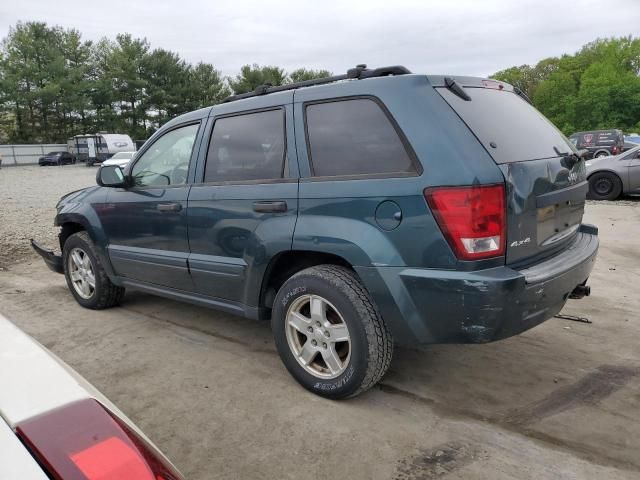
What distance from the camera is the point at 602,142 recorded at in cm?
2497

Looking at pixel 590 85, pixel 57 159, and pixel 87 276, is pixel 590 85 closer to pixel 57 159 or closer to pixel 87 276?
pixel 57 159

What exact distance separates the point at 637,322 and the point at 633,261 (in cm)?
243

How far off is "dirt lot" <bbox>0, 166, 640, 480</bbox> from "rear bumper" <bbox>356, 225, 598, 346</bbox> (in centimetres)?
55

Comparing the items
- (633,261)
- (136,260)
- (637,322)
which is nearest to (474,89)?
(637,322)

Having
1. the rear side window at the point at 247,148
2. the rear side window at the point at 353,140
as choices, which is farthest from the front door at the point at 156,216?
the rear side window at the point at 353,140

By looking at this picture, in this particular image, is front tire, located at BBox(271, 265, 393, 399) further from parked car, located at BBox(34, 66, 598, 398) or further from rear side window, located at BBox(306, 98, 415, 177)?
rear side window, located at BBox(306, 98, 415, 177)

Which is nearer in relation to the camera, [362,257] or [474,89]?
[362,257]

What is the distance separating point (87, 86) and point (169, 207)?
54979 millimetres

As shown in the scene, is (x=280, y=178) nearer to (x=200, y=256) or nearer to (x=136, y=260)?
(x=200, y=256)

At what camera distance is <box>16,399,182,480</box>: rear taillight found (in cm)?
106

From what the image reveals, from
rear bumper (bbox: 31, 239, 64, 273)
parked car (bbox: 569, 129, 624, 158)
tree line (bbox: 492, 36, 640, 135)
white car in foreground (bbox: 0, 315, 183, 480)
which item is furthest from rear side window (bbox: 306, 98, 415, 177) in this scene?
tree line (bbox: 492, 36, 640, 135)

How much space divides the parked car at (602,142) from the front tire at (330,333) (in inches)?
956

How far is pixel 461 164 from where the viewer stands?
8.23 ft

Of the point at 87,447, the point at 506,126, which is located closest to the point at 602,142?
the point at 506,126
